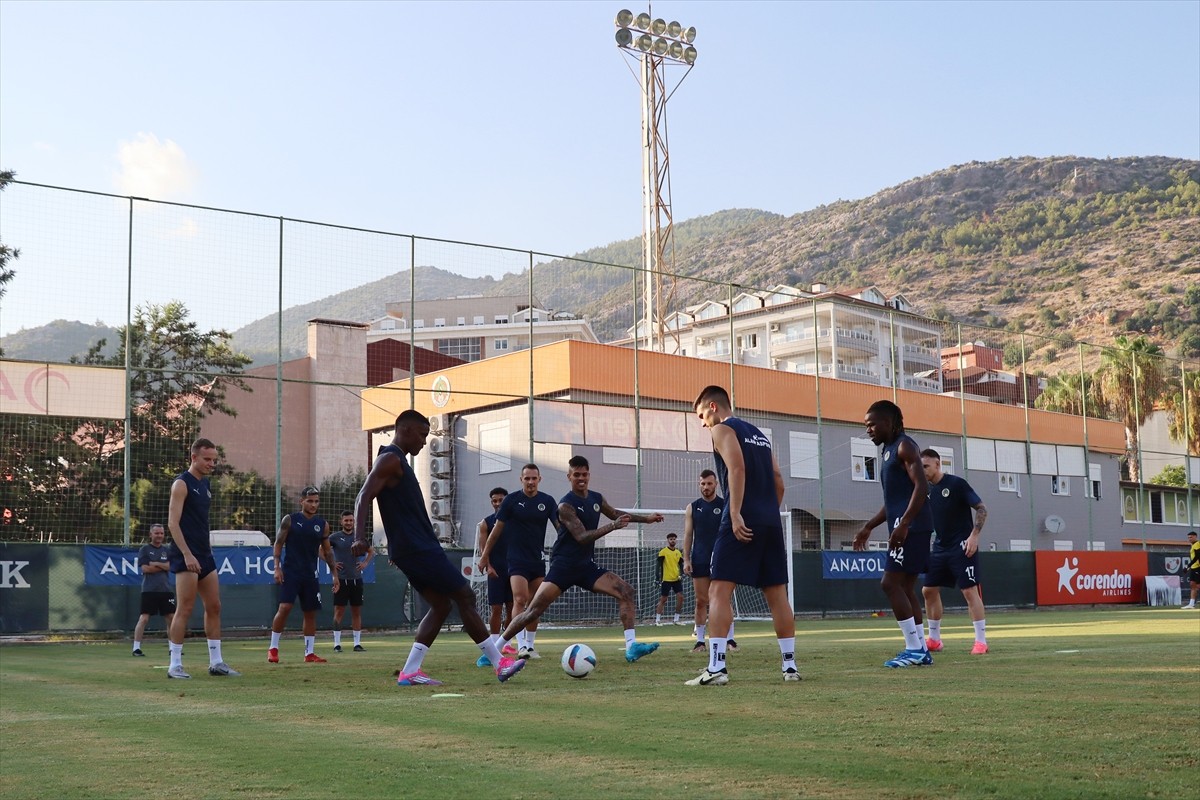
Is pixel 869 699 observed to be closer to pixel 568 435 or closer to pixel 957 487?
pixel 957 487

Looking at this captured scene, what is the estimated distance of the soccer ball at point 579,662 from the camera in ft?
34.8

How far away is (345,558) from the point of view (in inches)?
753

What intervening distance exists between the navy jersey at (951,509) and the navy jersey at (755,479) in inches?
168

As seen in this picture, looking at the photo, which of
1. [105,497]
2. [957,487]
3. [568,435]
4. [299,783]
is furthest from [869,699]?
[568,435]

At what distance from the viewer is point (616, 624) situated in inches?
1136

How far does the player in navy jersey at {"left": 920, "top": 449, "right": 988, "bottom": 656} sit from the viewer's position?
42.9ft

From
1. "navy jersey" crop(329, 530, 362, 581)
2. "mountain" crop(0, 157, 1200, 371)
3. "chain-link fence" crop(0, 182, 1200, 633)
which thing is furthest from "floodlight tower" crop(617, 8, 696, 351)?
"mountain" crop(0, 157, 1200, 371)

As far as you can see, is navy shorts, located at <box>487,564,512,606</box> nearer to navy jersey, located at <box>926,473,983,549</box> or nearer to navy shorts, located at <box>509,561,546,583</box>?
navy shorts, located at <box>509,561,546,583</box>

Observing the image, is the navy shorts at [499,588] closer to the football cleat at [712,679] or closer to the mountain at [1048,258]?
the football cleat at [712,679]

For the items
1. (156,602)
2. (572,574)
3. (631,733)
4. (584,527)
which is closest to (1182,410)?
(156,602)

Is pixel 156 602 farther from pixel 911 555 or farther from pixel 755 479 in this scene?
pixel 755 479

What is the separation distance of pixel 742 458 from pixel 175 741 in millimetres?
4552

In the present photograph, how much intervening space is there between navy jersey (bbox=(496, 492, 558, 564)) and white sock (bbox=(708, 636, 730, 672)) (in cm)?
424

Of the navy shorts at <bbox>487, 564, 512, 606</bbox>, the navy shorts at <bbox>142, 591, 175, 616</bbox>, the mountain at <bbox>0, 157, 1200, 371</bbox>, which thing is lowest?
the navy shorts at <bbox>142, 591, 175, 616</bbox>
